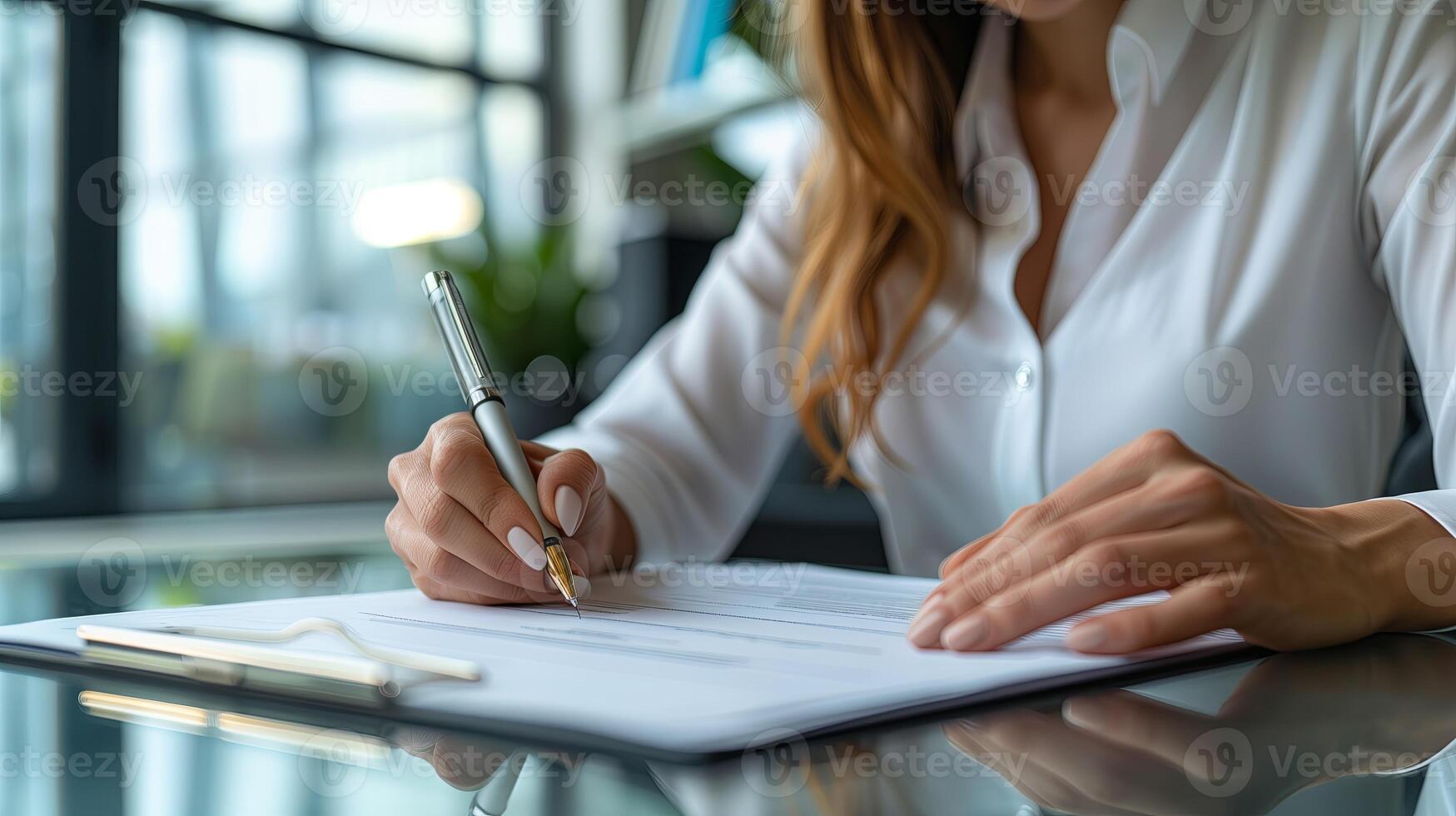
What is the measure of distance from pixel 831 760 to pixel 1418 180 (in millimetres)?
661

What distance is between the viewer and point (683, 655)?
0.45 metres

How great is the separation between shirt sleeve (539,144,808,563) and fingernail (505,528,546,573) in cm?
36

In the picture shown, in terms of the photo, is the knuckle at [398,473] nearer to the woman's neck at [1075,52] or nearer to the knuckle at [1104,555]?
the knuckle at [1104,555]

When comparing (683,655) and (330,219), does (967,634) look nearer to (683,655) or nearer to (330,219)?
(683,655)

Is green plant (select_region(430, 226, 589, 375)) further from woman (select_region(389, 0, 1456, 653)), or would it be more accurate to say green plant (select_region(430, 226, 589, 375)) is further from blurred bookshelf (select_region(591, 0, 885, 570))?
woman (select_region(389, 0, 1456, 653))

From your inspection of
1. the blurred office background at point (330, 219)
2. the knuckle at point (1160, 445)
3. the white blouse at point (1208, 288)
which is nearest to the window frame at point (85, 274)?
the blurred office background at point (330, 219)

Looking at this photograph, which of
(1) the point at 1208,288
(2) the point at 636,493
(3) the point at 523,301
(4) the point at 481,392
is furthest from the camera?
(3) the point at 523,301

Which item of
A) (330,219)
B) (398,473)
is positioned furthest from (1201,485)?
(330,219)

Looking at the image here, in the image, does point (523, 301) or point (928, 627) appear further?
point (523, 301)

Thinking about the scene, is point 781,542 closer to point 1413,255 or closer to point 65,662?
point 1413,255

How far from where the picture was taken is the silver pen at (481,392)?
642mm

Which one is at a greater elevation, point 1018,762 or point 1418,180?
point 1418,180

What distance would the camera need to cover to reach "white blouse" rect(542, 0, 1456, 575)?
775 mm

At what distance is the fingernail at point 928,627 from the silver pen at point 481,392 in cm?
22
